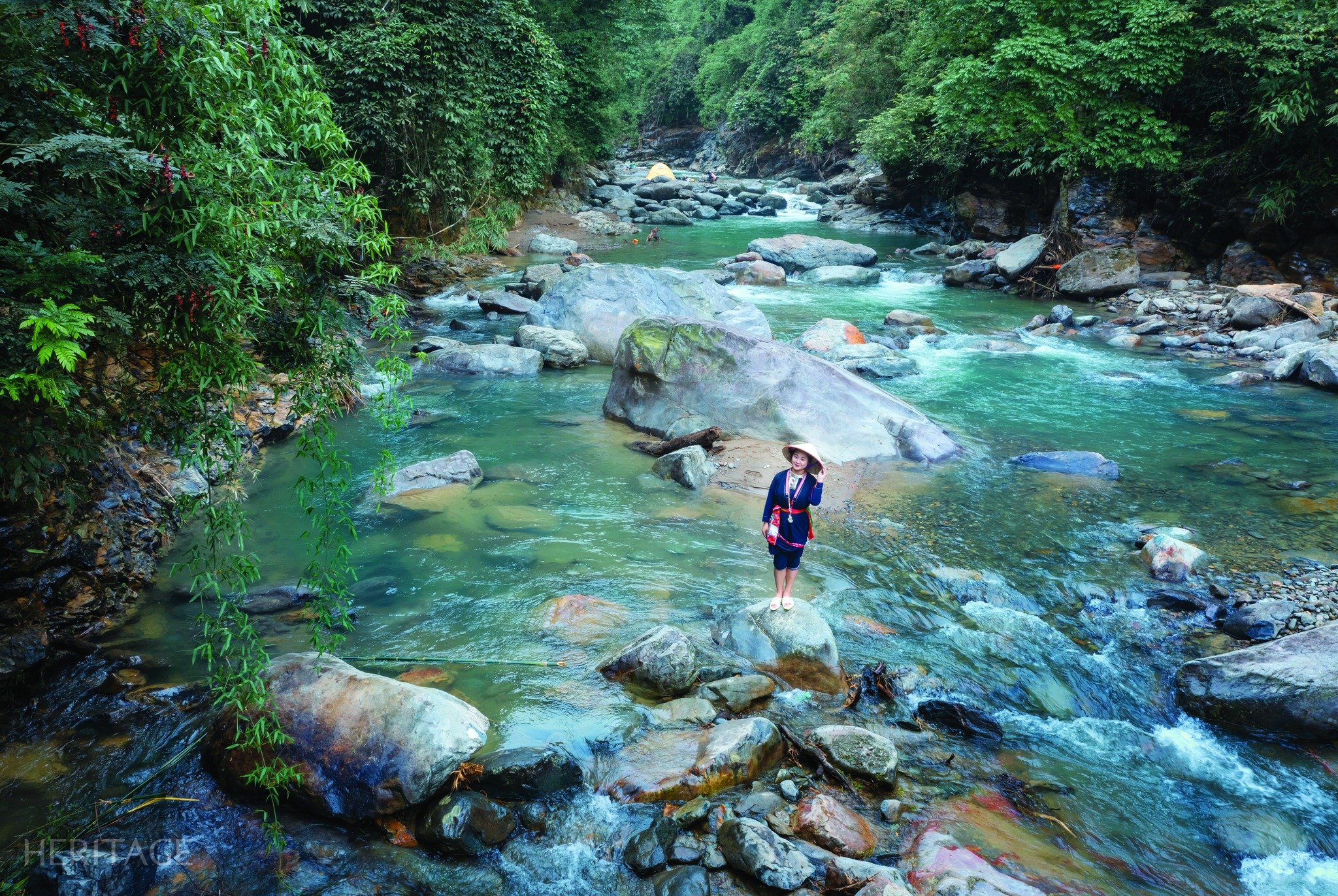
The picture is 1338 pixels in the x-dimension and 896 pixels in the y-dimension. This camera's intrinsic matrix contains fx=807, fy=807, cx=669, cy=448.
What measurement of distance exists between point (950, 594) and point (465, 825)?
182 inches

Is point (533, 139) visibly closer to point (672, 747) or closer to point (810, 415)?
point (810, 415)

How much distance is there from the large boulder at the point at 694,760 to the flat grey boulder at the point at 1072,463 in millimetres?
6734

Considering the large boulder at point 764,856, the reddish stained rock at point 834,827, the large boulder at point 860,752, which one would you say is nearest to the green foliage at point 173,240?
the large boulder at point 764,856

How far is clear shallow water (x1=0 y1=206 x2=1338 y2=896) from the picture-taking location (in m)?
4.60

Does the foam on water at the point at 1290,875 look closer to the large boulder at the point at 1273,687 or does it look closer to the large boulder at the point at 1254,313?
the large boulder at the point at 1273,687

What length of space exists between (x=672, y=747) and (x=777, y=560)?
187 centimetres

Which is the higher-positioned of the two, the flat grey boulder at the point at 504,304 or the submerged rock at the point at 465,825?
the flat grey boulder at the point at 504,304

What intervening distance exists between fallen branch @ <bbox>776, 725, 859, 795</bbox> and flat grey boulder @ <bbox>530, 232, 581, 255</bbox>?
2180cm

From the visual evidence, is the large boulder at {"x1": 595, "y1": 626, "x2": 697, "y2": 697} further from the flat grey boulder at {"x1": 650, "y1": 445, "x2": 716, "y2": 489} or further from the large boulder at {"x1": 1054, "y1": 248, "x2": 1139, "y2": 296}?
the large boulder at {"x1": 1054, "y1": 248, "x2": 1139, "y2": 296}

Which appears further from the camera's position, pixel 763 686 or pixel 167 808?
pixel 763 686

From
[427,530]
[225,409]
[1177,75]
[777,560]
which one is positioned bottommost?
[427,530]

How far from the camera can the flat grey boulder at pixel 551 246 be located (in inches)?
998

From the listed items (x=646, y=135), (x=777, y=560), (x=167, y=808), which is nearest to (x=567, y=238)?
(x=777, y=560)

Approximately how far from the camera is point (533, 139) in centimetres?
1956
